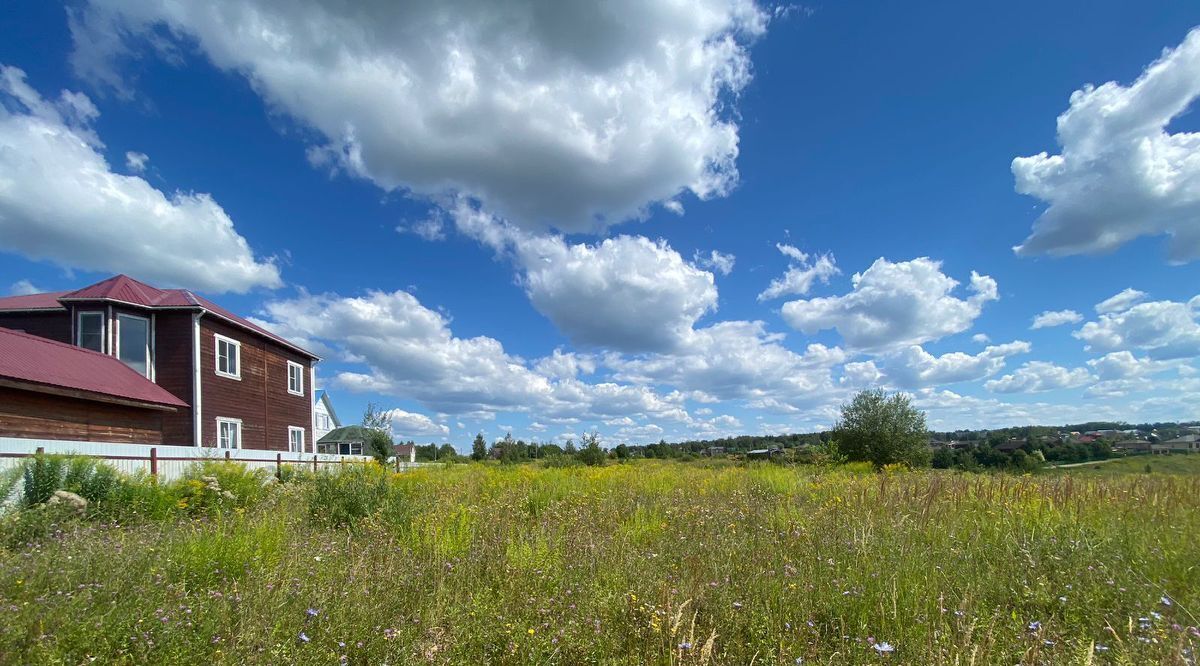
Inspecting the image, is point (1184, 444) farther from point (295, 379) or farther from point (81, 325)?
point (81, 325)

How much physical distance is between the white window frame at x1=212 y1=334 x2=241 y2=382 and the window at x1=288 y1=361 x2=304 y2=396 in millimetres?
4515

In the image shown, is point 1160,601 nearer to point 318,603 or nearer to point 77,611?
point 318,603

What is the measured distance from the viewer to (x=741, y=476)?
12.2 m

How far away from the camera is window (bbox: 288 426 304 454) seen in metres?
25.2

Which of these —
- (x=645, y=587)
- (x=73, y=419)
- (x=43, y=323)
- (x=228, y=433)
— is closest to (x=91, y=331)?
(x=43, y=323)

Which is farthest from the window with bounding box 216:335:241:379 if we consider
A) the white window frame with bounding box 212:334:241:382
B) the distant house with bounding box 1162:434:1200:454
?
the distant house with bounding box 1162:434:1200:454

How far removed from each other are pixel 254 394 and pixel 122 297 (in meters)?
5.83

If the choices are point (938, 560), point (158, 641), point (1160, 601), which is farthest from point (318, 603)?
point (1160, 601)

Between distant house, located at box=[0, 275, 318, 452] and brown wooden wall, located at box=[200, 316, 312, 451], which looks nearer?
distant house, located at box=[0, 275, 318, 452]

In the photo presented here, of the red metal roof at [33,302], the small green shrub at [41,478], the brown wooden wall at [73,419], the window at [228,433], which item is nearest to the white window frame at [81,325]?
the red metal roof at [33,302]

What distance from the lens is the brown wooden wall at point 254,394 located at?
19.4m

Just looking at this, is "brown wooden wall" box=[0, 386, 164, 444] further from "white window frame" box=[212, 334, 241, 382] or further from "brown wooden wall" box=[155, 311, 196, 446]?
"white window frame" box=[212, 334, 241, 382]

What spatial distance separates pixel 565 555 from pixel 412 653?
2056 millimetres

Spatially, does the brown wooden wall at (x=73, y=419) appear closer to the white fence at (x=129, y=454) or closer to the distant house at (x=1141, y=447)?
the white fence at (x=129, y=454)
